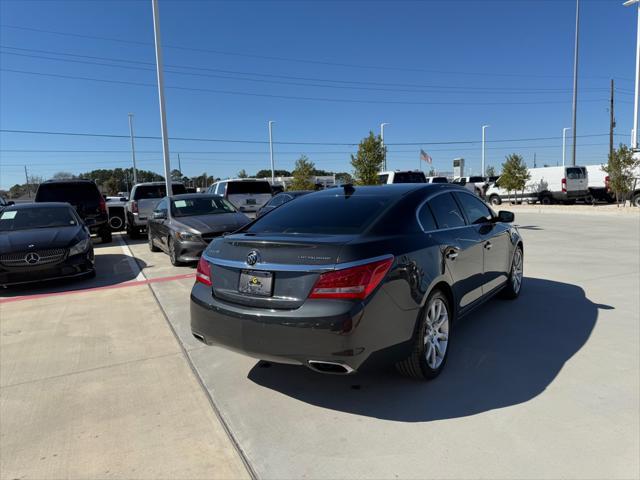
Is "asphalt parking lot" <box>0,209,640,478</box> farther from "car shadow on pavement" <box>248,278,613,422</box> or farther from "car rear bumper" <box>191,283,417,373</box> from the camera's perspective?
"car rear bumper" <box>191,283,417,373</box>

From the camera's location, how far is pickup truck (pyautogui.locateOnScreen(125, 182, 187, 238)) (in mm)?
13703

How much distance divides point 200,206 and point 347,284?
7.77 metres

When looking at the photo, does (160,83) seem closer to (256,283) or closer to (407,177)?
(407,177)

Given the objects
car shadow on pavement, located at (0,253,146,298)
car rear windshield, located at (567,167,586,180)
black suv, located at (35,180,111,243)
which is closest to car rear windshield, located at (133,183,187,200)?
black suv, located at (35,180,111,243)

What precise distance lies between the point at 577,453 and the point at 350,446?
1306 mm

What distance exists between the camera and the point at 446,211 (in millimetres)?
4148

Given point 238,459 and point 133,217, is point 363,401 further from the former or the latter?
point 133,217

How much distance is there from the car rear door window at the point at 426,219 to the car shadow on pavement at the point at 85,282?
5747mm

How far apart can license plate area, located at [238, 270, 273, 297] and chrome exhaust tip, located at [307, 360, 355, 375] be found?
0.54 m

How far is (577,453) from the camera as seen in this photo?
2539 mm

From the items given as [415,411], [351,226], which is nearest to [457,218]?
[351,226]

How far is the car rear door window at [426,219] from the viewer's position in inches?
143

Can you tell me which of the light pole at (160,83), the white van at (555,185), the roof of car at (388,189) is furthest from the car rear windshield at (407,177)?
the roof of car at (388,189)

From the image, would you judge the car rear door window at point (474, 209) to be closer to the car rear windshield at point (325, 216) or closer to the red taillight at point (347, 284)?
the car rear windshield at point (325, 216)
